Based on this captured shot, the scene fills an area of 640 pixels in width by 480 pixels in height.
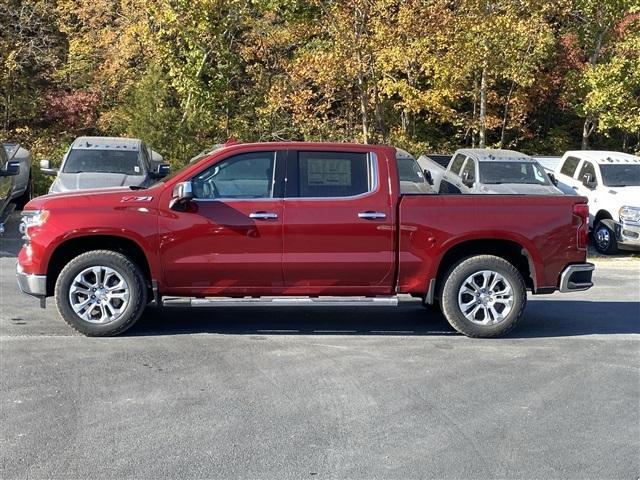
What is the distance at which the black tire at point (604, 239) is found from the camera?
14812mm

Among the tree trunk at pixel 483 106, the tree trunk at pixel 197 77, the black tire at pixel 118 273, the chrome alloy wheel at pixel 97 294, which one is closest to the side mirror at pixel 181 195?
the black tire at pixel 118 273

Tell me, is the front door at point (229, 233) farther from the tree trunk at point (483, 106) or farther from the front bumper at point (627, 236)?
the tree trunk at point (483, 106)

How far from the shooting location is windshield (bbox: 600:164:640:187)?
15688 mm

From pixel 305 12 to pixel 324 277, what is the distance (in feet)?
44.8

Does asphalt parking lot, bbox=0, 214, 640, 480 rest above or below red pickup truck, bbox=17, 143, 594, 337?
below

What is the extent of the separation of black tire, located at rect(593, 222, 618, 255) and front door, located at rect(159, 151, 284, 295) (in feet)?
30.0

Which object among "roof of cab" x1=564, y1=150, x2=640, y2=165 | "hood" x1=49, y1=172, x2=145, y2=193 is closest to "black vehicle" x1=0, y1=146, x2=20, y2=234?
"hood" x1=49, y1=172, x2=145, y2=193

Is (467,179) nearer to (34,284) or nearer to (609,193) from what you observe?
(609,193)

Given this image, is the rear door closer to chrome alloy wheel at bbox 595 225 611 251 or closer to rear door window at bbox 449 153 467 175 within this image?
chrome alloy wheel at bbox 595 225 611 251

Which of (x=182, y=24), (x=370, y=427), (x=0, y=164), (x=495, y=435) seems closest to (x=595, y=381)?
(x=495, y=435)

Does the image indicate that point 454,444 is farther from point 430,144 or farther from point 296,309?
point 430,144

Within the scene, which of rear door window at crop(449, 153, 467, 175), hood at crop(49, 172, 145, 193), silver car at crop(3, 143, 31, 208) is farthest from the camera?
rear door window at crop(449, 153, 467, 175)

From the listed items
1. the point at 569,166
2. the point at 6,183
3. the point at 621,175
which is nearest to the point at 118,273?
the point at 6,183

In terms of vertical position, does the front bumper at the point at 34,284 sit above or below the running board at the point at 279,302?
above
